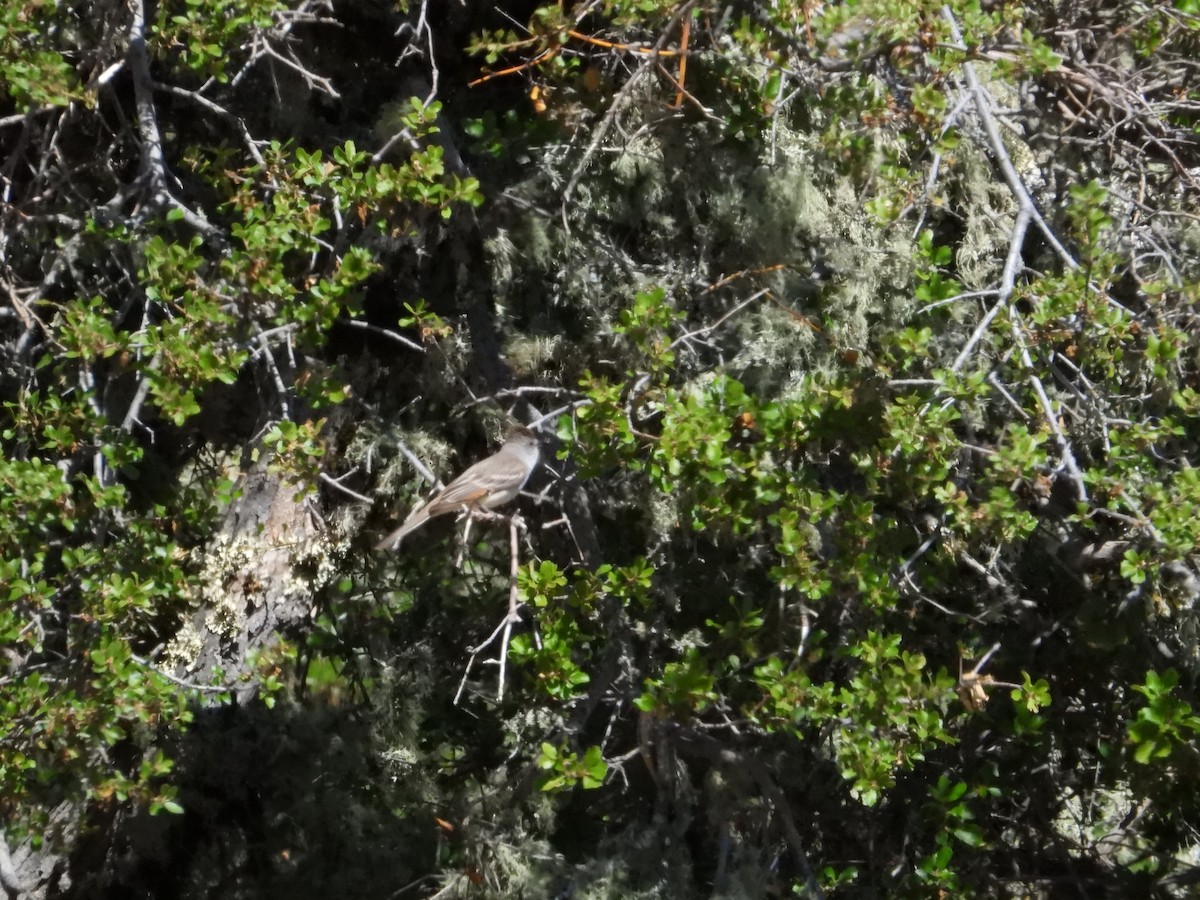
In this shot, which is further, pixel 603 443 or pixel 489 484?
pixel 489 484

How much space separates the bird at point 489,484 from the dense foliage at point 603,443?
0.09 metres

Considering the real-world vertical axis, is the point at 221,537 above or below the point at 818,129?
below

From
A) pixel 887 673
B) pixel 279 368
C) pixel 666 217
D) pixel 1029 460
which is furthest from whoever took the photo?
pixel 666 217

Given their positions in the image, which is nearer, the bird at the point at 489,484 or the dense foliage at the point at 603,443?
the dense foliage at the point at 603,443

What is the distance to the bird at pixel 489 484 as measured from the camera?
3604mm

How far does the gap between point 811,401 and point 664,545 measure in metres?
1.02

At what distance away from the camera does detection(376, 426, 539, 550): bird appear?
3604 millimetres

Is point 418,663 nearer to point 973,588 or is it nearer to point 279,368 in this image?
point 279,368

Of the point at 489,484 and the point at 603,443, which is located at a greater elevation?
the point at 603,443

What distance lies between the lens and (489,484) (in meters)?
3.62

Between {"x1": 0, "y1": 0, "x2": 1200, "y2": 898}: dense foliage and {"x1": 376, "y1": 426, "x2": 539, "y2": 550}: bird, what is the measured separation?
0.30 ft

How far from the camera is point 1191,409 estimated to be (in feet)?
10.1

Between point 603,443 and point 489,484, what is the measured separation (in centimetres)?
82

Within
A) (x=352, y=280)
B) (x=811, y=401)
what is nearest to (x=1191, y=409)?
(x=811, y=401)
